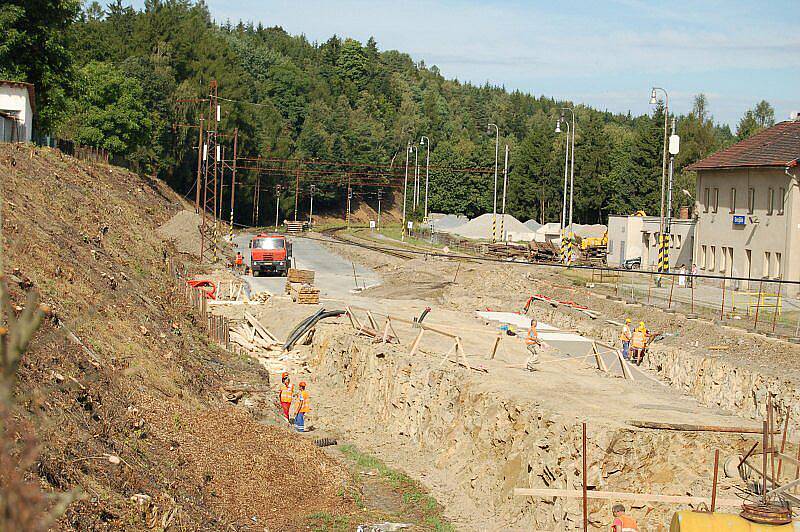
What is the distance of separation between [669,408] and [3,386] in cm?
1973

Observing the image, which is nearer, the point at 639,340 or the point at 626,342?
the point at 639,340

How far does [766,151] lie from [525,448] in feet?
107

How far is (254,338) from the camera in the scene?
3269 cm

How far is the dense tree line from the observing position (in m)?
57.9

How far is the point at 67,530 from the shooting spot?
10.8 m

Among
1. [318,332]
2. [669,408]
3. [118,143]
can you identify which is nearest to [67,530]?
[669,408]

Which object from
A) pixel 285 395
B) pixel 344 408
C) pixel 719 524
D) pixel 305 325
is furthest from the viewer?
pixel 305 325

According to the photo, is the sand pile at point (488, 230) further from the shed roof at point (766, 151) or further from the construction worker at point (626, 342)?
the construction worker at point (626, 342)

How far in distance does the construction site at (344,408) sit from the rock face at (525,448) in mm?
49

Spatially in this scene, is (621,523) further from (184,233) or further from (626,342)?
(184,233)

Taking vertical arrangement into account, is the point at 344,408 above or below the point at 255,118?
below

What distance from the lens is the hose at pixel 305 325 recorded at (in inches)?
1278

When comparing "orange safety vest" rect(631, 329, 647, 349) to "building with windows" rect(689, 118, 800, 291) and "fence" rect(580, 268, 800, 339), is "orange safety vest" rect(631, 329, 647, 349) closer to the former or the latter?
"fence" rect(580, 268, 800, 339)

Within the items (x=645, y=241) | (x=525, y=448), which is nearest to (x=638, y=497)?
(x=525, y=448)
